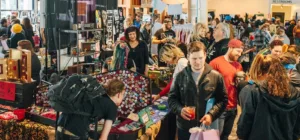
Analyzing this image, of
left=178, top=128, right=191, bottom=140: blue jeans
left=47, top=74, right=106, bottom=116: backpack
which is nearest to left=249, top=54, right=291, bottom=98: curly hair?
left=178, top=128, right=191, bottom=140: blue jeans

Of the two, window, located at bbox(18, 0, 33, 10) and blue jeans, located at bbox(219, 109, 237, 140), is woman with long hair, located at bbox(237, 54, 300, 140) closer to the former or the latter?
blue jeans, located at bbox(219, 109, 237, 140)

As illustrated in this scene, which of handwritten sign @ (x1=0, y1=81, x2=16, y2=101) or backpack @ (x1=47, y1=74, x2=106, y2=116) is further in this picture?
handwritten sign @ (x1=0, y1=81, x2=16, y2=101)

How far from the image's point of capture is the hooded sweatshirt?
2.59 meters

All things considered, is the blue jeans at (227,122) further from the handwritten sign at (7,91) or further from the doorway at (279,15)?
the doorway at (279,15)

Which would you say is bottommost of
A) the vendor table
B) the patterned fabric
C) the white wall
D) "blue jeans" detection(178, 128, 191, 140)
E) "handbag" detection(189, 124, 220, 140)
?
the patterned fabric

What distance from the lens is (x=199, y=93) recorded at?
305 cm

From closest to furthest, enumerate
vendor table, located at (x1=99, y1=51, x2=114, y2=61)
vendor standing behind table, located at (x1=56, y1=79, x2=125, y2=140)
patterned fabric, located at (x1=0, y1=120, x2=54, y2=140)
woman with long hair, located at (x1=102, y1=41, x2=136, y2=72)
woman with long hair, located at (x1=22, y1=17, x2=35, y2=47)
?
vendor standing behind table, located at (x1=56, y1=79, x2=125, y2=140)
patterned fabric, located at (x1=0, y1=120, x2=54, y2=140)
woman with long hair, located at (x1=102, y1=41, x2=136, y2=72)
vendor table, located at (x1=99, y1=51, x2=114, y2=61)
woman with long hair, located at (x1=22, y1=17, x2=35, y2=47)

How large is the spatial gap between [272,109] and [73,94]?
1.31 metres

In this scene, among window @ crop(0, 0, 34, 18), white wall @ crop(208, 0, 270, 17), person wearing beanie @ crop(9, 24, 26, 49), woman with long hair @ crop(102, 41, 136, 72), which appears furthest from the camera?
white wall @ crop(208, 0, 270, 17)

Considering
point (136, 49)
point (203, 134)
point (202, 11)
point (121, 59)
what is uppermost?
point (202, 11)

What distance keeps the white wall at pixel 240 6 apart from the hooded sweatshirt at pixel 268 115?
15.9 meters

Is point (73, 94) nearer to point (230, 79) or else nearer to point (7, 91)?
point (7, 91)

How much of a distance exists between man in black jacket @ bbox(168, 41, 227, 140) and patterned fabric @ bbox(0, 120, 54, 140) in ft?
3.81

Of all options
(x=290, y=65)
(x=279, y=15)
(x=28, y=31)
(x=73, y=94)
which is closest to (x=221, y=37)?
(x=290, y=65)
